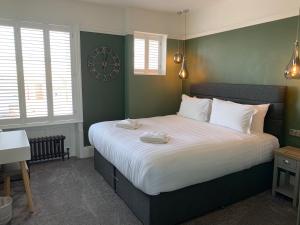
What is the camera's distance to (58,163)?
399cm

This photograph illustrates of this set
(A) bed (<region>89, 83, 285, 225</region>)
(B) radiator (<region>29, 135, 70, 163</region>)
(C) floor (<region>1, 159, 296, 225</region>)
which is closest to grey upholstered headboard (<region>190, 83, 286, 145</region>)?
(A) bed (<region>89, 83, 285, 225</region>)

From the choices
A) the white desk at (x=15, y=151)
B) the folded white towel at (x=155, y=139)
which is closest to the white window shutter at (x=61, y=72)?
the white desk at (x=15, y=151)

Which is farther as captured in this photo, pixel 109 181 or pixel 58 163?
pixel 58 163

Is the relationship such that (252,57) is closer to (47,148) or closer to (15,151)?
(15,151)

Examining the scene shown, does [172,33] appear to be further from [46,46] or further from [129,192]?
[129,192]

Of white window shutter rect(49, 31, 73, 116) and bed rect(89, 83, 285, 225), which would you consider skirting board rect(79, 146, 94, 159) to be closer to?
white window shutter rect(49, 31, 73, 116)

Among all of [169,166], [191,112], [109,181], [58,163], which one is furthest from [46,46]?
[169,166]

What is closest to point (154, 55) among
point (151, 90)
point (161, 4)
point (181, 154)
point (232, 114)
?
point (151, 90)

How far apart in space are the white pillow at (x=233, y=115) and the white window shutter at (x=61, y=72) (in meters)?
2.50

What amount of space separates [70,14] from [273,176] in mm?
3937

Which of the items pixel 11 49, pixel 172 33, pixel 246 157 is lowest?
pixel 246 157

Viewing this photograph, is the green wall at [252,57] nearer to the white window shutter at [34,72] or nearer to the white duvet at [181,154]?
the white duvet at [181,154]

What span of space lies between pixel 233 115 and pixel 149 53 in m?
2.23

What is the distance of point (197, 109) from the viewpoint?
12.9 ft
